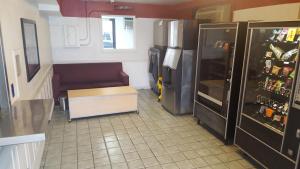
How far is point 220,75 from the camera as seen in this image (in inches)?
119

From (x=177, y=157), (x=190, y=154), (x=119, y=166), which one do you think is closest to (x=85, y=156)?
(x=119, y=166)

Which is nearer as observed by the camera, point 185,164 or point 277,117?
point 277,117

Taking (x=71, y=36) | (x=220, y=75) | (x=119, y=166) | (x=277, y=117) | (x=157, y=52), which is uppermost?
(x=71, y=36)

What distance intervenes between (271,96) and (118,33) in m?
4.85

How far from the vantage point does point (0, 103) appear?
1.63 m

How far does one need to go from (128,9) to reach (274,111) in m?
4.17

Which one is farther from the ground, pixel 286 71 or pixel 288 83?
pixel 286 71

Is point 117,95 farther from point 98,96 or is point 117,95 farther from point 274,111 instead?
point 274,111

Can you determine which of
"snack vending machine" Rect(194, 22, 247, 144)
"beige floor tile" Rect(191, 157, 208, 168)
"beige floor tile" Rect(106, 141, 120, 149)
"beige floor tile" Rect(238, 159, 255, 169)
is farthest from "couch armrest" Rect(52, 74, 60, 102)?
"beige floor tile" Rect(238, 159, 255, 169)

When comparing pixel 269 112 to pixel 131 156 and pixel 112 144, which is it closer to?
pixel 131 156

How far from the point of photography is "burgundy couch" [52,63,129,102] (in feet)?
15.1

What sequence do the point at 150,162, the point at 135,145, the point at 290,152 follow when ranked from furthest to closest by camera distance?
the point at 135,145, the point at 150,162, the point at 290,152

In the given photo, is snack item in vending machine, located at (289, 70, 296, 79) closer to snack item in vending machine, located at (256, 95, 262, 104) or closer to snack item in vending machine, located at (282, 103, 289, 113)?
snack item in vending machine, located at (282, 103, 289, 113)

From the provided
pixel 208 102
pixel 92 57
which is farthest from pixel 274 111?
pixel 92 57
